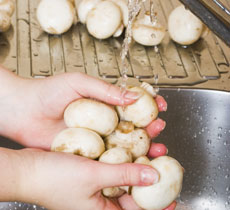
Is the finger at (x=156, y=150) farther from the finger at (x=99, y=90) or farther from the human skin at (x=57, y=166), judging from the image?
the finger at (x=99, y=90)

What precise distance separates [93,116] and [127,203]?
189 mm

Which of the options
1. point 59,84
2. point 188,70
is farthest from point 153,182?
point 188,70

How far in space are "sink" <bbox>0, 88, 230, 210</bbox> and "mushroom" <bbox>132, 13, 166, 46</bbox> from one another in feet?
0.78

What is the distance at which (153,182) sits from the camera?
765 mm

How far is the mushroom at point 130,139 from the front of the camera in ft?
2.93

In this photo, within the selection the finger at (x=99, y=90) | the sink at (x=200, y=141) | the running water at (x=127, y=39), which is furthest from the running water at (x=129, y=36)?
the finger at (x=99, y=90)

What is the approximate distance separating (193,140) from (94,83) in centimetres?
39

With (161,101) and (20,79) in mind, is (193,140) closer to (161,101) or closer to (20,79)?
(161,101)

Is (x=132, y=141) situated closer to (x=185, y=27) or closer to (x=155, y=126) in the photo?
(x=155, y=126)

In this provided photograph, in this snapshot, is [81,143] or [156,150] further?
[156,150]

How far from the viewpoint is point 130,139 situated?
0.90 meters

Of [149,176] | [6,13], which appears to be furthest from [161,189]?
[6,13]

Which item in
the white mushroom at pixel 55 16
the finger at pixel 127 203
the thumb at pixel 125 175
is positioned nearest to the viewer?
the thumb at pixel 125 175

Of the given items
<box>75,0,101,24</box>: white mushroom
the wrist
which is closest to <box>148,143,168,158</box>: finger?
the wrist
